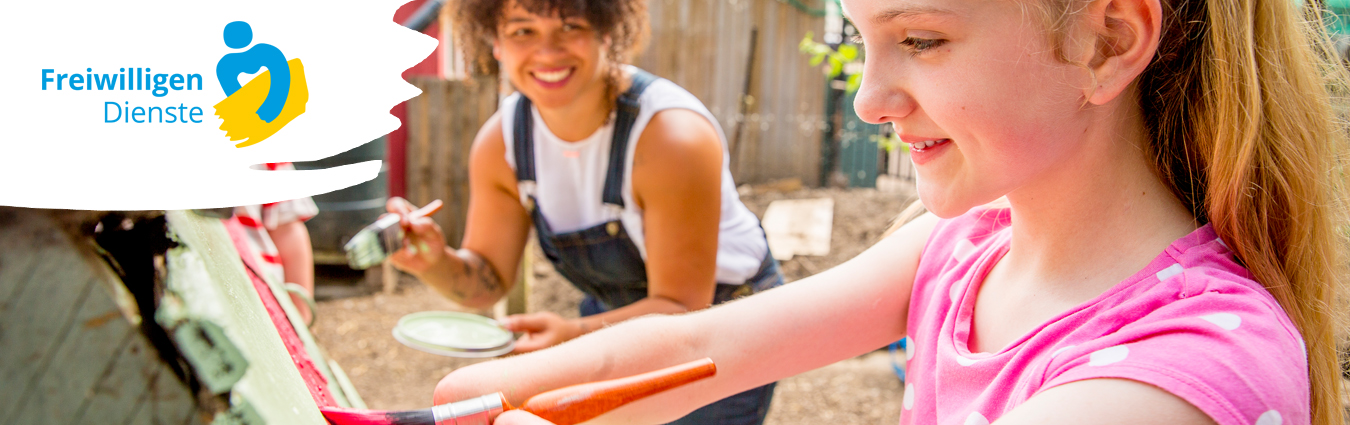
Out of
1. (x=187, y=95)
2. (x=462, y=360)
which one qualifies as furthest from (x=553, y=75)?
(x=462, y=360)

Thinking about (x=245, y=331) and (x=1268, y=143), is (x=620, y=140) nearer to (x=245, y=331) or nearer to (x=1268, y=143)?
(x=1268, y=143)

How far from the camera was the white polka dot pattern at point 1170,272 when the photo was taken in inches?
30.0

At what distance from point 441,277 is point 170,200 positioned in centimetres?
171

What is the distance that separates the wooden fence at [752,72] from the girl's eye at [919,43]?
607cm

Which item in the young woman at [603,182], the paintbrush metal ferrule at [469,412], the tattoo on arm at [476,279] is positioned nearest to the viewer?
the paintbrush metal ferrule at [469,412]

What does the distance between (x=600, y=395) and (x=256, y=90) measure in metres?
0.40

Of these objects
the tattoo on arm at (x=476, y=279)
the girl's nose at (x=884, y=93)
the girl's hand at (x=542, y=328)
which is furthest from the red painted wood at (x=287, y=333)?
the tattoo on arm at (x=476, y=279)

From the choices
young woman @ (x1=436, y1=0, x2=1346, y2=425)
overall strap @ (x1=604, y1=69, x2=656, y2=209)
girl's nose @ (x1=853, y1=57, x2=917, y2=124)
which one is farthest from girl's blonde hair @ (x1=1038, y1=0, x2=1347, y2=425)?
overall strap @ (x1=604, y1=69, x2=656, y2=209)

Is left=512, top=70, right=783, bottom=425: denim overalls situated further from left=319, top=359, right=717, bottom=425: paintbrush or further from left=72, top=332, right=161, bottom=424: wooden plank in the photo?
left=72, top=332, right=161, bottom=424: wooden plank

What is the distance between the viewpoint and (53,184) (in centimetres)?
48

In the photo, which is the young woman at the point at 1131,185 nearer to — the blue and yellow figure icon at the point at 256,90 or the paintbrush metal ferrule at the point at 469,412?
the paintbrush metal ferrule at the point at 469,412

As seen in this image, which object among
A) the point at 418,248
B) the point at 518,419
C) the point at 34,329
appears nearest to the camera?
the point at 34,329

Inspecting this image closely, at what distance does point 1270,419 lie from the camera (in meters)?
0.64

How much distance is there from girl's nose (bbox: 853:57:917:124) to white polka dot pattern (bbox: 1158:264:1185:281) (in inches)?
10.5
